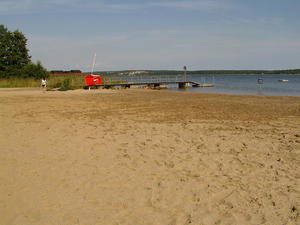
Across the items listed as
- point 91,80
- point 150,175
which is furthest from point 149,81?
point 150,175

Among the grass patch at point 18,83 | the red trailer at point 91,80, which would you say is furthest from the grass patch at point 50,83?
the red trailer at point 91,80

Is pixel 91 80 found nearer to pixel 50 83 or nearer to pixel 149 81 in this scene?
pixel 50 83

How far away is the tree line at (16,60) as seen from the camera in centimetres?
4922

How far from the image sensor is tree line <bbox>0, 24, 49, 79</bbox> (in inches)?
1938

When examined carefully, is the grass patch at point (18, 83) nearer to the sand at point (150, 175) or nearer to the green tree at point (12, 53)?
the green tree at point (12, 53)

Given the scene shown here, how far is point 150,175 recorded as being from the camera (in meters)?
5.74

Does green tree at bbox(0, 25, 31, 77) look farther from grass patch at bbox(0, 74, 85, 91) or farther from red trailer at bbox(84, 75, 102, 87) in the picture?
red trailer at bbox(84, 75, 102, 87)

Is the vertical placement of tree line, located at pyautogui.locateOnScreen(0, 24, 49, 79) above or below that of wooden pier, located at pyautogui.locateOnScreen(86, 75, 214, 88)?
above

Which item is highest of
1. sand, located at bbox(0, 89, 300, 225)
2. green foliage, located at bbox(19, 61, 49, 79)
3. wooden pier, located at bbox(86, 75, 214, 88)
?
green foliage, located at bbox(19, 61, 49, 79)

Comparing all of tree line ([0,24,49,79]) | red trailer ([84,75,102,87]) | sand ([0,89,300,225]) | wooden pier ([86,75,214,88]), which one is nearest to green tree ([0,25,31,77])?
tree line ([0,24,49,79])

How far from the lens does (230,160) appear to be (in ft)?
21.3

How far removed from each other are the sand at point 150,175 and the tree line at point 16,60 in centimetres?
4184

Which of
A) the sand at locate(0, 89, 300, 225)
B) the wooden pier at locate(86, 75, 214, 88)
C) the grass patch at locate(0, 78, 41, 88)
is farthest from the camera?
the wooden pier at locate(86, 75, 214, 88)

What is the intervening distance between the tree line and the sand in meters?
41.8
